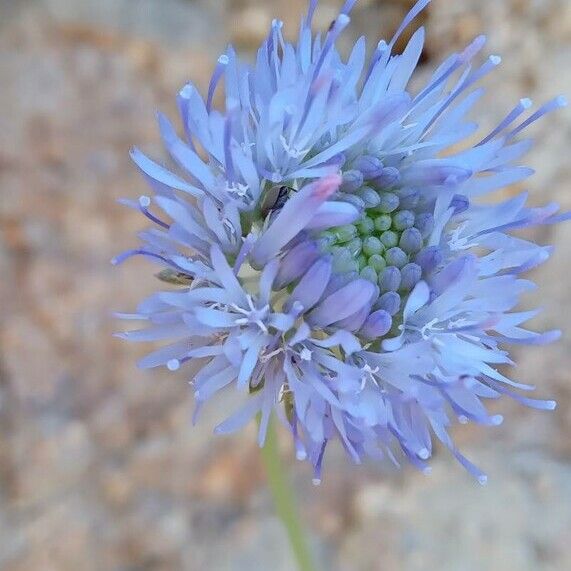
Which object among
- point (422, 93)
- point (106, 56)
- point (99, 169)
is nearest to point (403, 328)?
point (422, 93)

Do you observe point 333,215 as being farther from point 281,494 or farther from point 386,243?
point 281,494

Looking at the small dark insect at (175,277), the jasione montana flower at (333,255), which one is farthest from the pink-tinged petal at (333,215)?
the small dark insect at (175,277)

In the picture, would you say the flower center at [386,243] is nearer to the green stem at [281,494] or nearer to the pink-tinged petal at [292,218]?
the pink-tinged petal at [292,218]

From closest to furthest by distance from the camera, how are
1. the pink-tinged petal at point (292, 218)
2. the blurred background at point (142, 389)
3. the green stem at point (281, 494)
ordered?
1. the pink-tinged petal at point (292, 218)
2. the green stem at point (281, 494)
3. the blurred background at point (142, 389)

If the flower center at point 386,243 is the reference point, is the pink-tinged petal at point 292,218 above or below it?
above

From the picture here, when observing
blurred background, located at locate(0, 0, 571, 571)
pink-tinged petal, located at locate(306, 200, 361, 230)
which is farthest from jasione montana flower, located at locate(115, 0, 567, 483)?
blurred background, located at locate(0, 0, 571, 571)

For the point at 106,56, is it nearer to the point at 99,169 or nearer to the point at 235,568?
the point at 99,169

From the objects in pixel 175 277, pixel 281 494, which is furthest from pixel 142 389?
pixel 175 277
